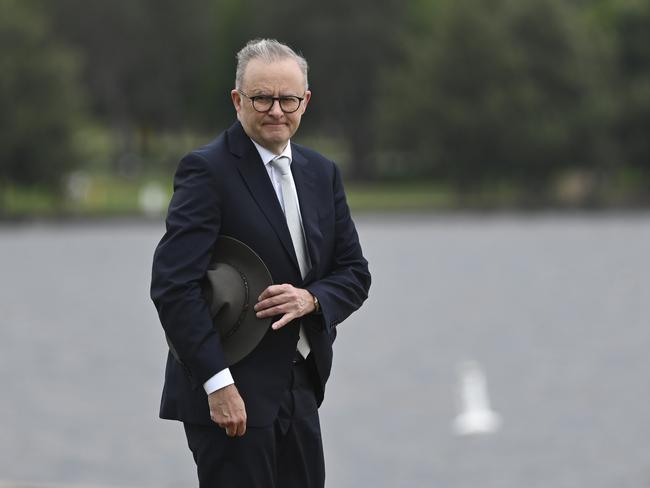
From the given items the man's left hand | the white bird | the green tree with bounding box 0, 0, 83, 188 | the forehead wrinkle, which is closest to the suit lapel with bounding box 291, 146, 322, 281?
the man's left hand

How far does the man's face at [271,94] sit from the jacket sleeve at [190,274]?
216 millimetres

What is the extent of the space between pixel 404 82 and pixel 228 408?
62842 millimetres

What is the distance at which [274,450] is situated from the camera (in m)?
4.02

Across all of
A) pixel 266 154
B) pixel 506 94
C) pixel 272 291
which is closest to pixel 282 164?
pixel 266 154

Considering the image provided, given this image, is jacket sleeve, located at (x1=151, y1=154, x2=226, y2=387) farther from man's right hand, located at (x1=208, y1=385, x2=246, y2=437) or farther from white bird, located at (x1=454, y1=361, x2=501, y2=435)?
white bird, located at (x1=454, y1=361, x2=501, y2=435)

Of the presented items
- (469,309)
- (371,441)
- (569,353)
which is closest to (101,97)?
(469,309)

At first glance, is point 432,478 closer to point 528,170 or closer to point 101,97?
point 528,170

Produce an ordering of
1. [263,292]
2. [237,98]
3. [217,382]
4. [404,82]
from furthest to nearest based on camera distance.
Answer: [404,82]
[237,98]
[263,292]
[217,382]

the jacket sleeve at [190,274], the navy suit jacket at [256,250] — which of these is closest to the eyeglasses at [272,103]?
the navy suit jacket at [256,250]

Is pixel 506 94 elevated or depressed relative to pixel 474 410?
elevated

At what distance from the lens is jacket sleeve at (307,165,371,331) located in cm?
410

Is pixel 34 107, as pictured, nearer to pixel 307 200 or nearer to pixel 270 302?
pixel 307 200

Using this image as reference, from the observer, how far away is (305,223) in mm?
4078

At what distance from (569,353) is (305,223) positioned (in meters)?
16.7
